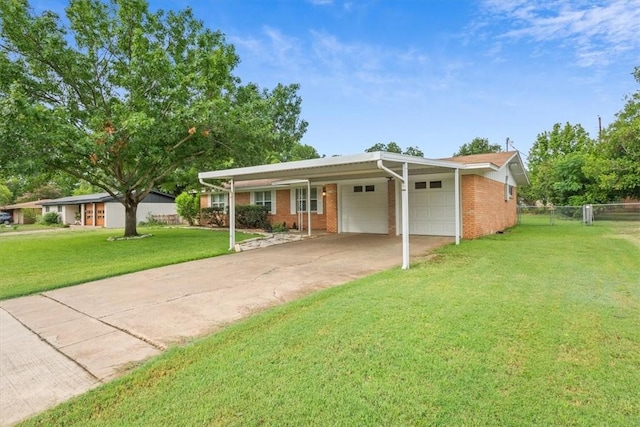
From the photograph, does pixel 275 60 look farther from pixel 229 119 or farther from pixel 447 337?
pixel 447 337

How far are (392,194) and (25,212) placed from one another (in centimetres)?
3995

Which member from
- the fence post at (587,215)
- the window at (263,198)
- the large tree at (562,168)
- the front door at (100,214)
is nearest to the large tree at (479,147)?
the large tree at (562,168)

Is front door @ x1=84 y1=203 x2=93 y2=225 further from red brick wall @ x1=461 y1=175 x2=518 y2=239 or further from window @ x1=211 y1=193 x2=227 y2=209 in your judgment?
red brick wall @ x1=461 y1=175 x2=518 y2=239

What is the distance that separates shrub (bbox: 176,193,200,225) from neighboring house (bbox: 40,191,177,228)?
7.30 m

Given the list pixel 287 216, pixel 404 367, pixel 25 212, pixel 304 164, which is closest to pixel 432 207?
pixel 304 164

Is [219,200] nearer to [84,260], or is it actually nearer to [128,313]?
[84,260]

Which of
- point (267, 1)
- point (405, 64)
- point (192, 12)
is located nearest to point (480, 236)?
point (405, 64)

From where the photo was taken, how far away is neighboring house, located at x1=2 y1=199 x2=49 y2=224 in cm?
3619

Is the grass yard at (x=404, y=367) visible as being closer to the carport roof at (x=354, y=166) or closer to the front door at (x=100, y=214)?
the carport roof at (x=354, y=166)

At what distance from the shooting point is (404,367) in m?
3.06

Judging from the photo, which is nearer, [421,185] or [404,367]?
[404,367]

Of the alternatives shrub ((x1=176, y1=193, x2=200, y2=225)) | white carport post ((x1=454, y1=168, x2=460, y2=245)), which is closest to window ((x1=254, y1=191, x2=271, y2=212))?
shrub ((x1=176, y1=193, x2=200, y2=225))

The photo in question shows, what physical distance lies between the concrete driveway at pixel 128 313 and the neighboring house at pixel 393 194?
107 inches

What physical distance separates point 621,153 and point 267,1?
24.4 meters
